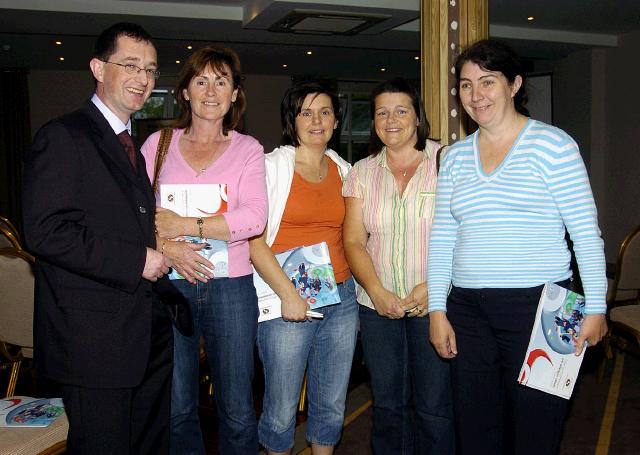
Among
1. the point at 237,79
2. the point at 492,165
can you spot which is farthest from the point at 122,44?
the point at 492,165

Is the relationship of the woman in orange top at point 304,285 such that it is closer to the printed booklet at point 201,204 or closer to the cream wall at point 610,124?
the printed booklet at point 201,204

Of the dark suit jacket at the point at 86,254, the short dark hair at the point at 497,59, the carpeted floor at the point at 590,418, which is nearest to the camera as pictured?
the dark suit jacket at the point at 86,254

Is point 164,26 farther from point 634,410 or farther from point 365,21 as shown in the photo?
point 634,410

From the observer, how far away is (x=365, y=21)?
8312 millimetres

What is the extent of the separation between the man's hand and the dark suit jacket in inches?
1.0

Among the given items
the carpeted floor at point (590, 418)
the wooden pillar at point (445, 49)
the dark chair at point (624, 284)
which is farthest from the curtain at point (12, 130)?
the dark chair at point (624, 284)

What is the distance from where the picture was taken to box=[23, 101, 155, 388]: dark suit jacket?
64.5 inches

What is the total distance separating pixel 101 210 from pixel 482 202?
1.13 meters

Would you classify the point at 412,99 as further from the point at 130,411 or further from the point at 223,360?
the point at 130,411

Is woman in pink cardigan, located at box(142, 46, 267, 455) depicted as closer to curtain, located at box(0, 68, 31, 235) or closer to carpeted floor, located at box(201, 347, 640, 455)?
carpeted floor, located at box(201, 347, 640, 455)

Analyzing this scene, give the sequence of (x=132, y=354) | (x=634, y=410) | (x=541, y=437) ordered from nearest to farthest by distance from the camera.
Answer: (x=132, y=354)
(x=541, y=437)
(x=634, y=410)

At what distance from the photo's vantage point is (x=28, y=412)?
7.45 feet

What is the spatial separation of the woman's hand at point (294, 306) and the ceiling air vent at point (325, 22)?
6160 mm

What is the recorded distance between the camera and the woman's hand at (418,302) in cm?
232
